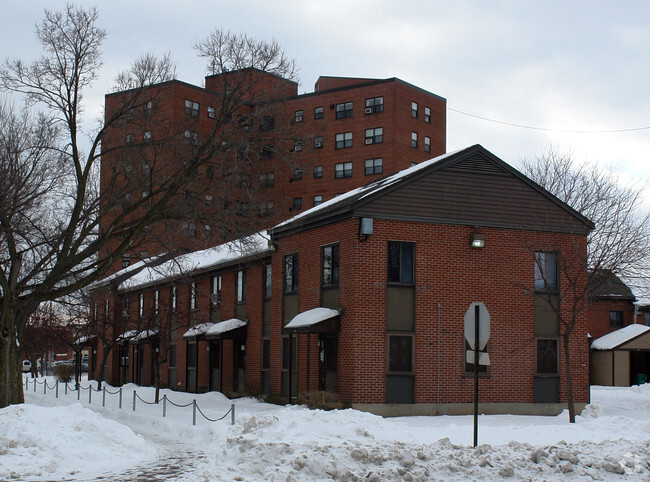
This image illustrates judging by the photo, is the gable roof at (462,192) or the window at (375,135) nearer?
the gable roof at (462,192)

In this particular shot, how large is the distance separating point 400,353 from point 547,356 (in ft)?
18.2

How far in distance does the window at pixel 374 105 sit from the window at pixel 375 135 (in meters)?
1.57

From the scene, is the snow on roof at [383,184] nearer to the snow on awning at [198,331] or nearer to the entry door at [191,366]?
the snow on awning at [198,331]

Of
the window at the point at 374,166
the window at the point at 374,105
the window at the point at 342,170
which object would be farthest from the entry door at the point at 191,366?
the window at the point at 374,105

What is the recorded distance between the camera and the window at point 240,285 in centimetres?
3391

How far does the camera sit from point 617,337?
49.1 meters

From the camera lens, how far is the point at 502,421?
75.6 ft

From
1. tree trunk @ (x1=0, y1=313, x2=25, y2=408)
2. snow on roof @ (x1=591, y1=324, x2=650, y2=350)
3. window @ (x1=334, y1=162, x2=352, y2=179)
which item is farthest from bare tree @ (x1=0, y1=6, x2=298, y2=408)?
window @ (x1=334, y1=162, x2=352, y2=179)

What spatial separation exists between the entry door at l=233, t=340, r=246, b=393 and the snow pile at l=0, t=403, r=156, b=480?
1556 cm

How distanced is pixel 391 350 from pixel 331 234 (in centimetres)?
436

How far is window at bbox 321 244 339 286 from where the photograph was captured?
2603 cm

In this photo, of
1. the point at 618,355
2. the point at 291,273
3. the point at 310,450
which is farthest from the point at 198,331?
the point at 618,355

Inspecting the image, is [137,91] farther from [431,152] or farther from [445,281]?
[431,152]

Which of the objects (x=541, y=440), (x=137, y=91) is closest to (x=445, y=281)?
(x=541, y=440)
